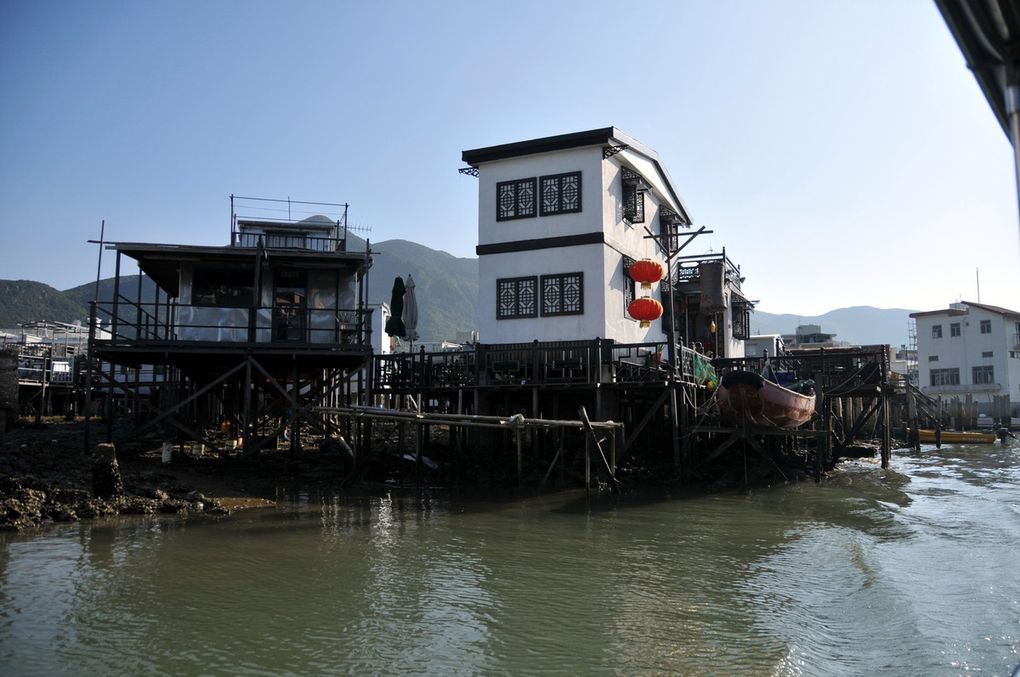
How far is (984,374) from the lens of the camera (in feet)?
211

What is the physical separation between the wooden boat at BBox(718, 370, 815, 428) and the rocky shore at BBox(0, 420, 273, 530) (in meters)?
12.3

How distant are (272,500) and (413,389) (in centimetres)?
654

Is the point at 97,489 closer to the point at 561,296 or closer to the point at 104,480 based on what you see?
the point at 104,480

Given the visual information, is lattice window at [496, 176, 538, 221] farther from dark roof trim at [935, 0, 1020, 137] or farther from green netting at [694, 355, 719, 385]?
dark roof trim at [935, 0, 1020, 137]

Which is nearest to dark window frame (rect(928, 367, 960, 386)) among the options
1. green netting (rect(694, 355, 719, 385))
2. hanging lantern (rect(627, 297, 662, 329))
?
green netting (rect(694, 355, 719, 385))

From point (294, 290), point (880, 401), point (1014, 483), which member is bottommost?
point (1014, 483)

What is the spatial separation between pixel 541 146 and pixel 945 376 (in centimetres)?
5854

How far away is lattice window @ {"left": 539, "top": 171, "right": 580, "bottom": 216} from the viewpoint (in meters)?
23.9

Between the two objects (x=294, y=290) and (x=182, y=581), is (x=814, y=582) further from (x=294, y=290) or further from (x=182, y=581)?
(x=294, y=290)

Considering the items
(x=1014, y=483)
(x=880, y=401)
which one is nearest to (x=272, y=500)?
(x=880, y=401)

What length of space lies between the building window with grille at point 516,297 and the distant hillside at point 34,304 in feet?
293

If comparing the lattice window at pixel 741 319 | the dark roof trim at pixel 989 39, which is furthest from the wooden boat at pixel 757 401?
the dark roof trim at pixel 989 39

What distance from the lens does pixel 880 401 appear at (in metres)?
26.8

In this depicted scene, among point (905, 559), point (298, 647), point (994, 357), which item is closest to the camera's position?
point (298, 647)
